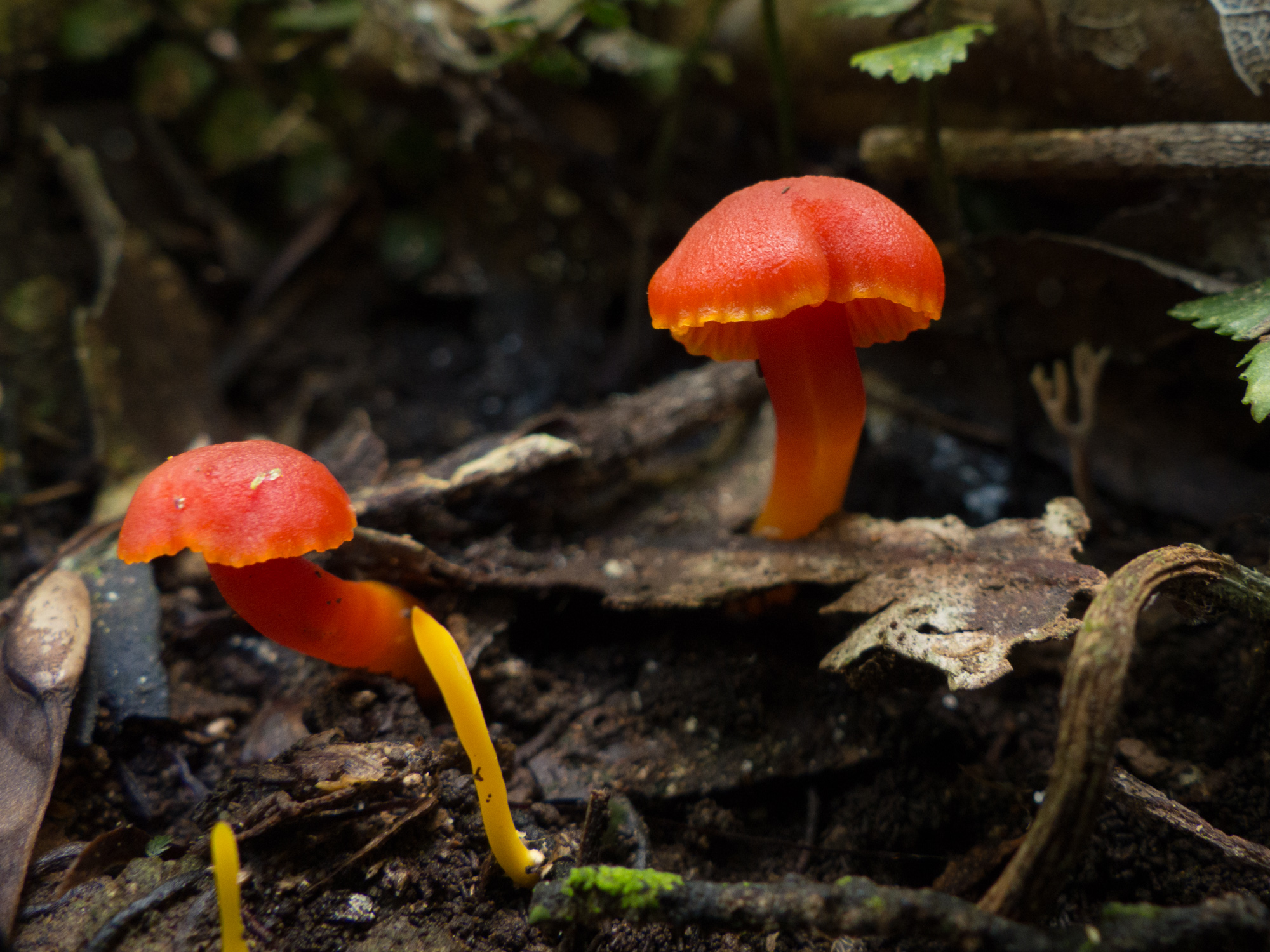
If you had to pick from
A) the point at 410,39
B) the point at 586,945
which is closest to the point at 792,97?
the point at 410,39

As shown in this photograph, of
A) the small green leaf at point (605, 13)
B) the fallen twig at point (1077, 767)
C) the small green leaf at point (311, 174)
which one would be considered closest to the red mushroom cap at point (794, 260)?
the fallen twig at point (1077, 767)

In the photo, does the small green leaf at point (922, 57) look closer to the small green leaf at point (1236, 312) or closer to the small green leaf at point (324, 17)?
the small green leaf at point (1236, 312)

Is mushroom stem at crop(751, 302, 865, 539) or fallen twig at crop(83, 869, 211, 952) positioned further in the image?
mushroom stem at crop(751, 302, 865, 539)

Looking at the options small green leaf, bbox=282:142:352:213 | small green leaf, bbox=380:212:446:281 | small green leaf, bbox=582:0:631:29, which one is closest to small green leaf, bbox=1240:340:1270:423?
small green leaf, bbox=582:0:631:29

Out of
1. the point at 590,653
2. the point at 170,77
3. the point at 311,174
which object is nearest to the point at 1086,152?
the point at 590,653

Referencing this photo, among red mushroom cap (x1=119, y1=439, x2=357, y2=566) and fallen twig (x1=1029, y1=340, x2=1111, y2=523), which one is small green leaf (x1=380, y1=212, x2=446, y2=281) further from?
fallen twig (x1=1029, y1=340, x2=1111, y2=523)

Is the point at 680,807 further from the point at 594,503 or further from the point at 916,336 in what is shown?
the point at 916,336
